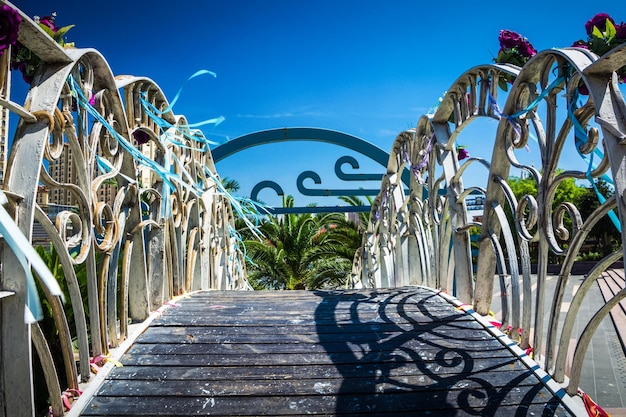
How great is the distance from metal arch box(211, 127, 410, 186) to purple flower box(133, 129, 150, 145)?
5.50m

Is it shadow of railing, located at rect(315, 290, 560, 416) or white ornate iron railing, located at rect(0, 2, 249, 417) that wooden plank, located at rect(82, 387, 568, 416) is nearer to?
shadow of railing, located at rect(315, 290, 560, 416)

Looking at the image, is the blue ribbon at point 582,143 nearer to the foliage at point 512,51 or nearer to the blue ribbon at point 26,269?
the foliage at point 512,51

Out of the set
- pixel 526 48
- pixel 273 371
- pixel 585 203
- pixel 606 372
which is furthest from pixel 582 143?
pixel 585 203

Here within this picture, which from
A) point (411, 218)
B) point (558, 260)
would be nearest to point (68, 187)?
point (411, 218)

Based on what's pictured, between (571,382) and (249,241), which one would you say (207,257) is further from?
(249,241)

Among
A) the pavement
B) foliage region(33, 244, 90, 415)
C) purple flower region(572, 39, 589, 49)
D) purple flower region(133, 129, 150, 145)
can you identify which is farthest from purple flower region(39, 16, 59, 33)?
the pavement

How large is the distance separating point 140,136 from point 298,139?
225 inches

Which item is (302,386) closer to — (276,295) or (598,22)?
(276,295)

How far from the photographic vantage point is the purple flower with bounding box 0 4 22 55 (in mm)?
1662

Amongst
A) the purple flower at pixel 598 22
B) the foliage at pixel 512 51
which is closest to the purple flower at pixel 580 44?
the purple flower at pixel 598 22

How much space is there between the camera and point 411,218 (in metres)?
4.61

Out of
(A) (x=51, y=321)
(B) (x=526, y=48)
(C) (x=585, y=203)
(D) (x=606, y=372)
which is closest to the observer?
(B) (x=526, y=48)

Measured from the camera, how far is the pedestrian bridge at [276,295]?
1882mm

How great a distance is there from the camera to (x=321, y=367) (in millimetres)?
2484
